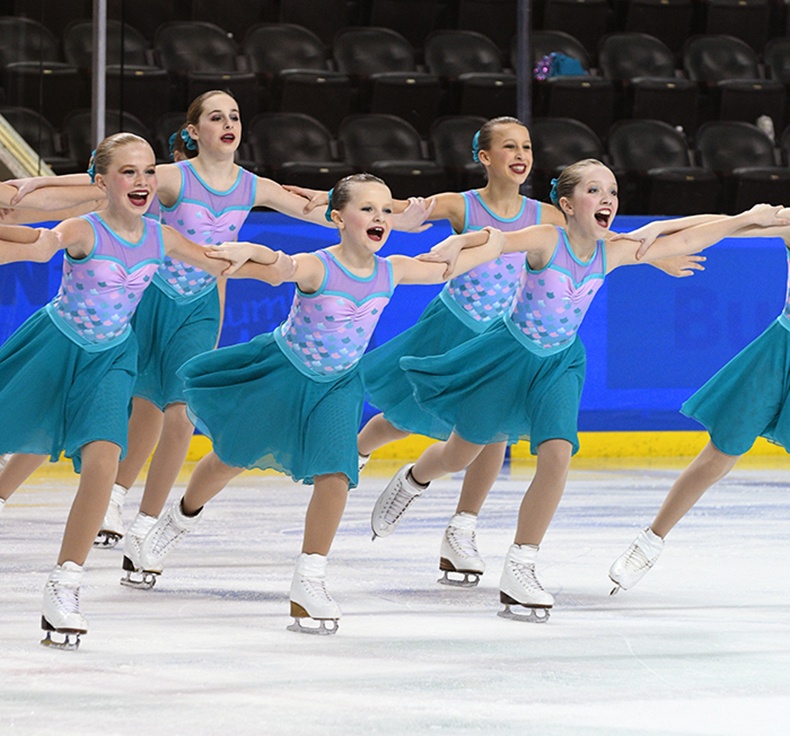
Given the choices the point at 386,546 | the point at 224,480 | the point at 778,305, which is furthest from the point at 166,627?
the point at 778,305

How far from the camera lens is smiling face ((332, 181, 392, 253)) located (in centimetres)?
423

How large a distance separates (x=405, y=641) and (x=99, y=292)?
1.19m

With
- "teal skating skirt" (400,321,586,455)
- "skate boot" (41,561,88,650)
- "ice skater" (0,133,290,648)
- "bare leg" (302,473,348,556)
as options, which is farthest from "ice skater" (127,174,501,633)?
"skate boot" (41,561,88,650)

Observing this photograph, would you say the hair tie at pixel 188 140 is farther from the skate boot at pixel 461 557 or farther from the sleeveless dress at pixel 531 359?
the skate boot at pixel 461 557

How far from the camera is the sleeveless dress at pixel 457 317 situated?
5160 millimetres

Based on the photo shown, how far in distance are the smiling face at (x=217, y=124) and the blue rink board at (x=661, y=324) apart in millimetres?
3198

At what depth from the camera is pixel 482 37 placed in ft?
32.4

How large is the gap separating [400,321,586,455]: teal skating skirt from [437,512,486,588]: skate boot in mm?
351

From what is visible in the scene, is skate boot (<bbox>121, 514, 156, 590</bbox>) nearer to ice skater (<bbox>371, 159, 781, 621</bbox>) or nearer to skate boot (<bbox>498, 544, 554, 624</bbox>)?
ice skater (<bbox>371, 159, 781, 621</bbox>)

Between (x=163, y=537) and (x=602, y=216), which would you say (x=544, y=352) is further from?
(x=163, y=537)

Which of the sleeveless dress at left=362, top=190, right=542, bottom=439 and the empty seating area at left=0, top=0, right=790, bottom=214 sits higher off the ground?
the sleeveless dress at left=362, top=190, right=542, bottom=439

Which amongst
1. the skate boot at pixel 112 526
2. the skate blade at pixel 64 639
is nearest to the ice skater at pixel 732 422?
the skate blade at pixel 64 639

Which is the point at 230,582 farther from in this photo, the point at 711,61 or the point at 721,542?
the point at 711,61

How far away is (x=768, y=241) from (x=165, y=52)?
3.60 m
